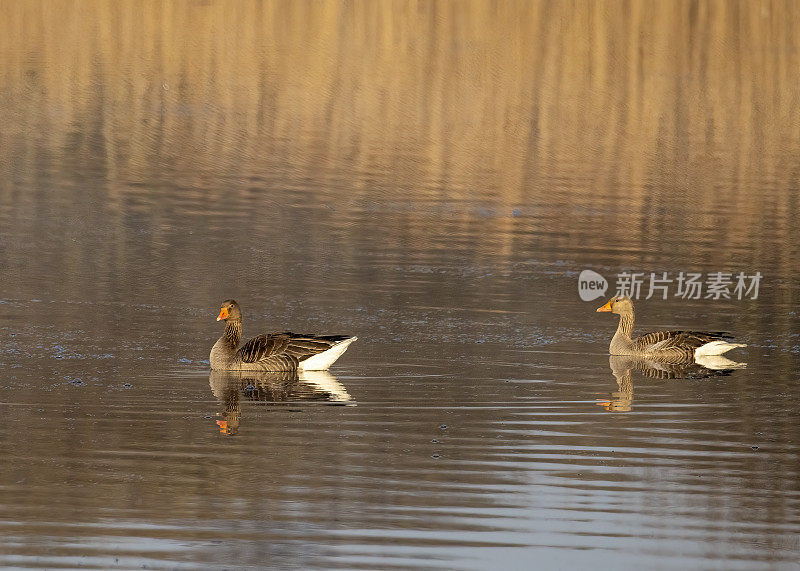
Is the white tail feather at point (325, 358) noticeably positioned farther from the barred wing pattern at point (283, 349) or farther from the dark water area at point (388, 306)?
the dark water area at point (388, 306)

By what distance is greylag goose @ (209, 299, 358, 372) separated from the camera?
15055mm

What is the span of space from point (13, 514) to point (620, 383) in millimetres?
7004

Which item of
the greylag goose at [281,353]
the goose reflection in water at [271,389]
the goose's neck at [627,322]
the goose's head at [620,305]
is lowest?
the goose reflection in water at [271,389]

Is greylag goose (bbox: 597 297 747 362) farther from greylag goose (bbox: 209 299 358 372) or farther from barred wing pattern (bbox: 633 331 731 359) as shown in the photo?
greylag goose (bbox: 209 299 358 372)

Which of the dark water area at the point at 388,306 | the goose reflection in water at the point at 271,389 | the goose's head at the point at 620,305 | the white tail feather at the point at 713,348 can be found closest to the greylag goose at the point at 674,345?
the white tail feather at the point at 713,348

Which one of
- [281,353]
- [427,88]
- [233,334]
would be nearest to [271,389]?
[281,353]

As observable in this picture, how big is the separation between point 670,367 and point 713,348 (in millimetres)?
545

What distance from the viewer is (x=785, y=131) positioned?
40656 millimetres

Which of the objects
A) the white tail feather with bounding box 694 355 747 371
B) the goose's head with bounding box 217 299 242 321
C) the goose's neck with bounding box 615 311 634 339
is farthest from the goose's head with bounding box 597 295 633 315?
the goose's head with bounding box 217 299 242 321

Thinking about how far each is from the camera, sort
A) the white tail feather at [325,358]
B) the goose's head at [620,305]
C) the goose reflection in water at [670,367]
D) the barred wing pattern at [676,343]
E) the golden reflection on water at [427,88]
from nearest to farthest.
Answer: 1. the white tail feather at [325,358]
2. the goose reflection in water at [670,367]
3. the barred wing pattern at [676,343]
4. the goose's head at [620,305]
5. the golden reflection on water at [427,88]

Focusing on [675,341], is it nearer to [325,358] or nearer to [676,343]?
[676,343]

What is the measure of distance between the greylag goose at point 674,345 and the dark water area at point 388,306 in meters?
0.44

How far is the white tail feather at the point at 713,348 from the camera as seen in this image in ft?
54.1

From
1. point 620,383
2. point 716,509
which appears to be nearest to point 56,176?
point 620,383
